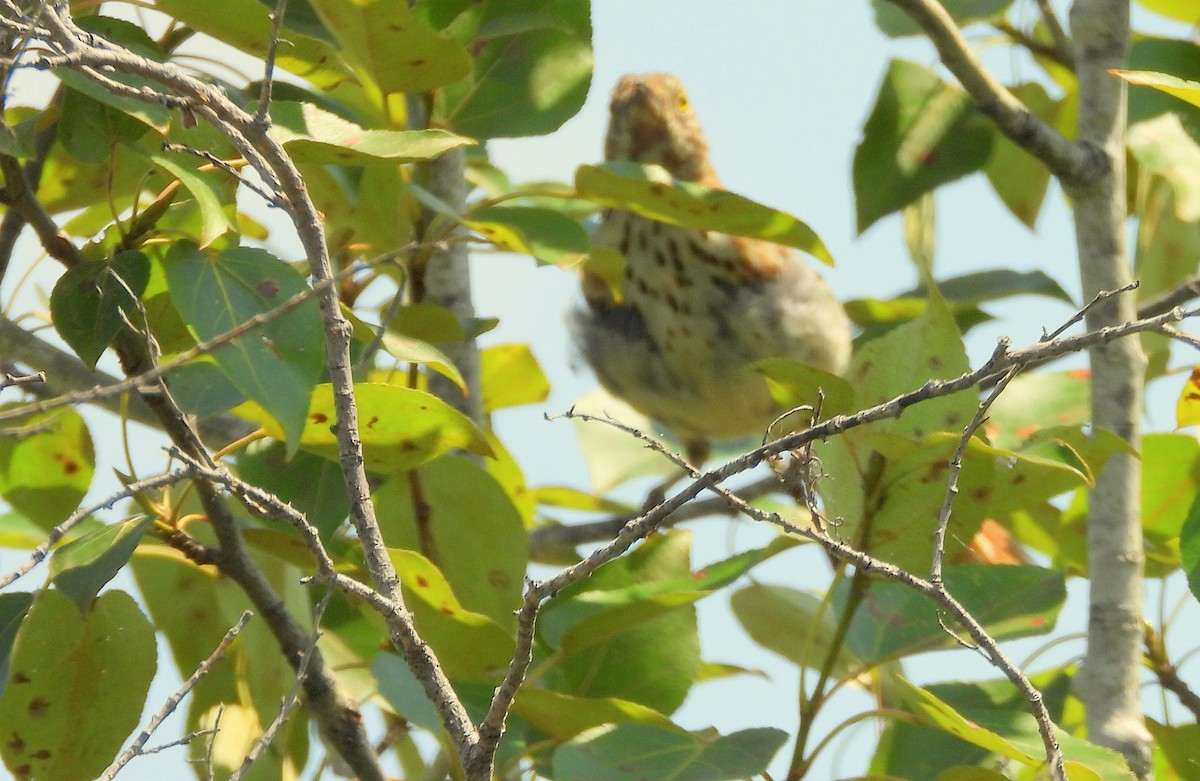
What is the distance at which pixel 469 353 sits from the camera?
2.44 meters

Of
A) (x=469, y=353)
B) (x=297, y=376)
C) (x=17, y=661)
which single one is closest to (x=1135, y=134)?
(x=469, y=353)

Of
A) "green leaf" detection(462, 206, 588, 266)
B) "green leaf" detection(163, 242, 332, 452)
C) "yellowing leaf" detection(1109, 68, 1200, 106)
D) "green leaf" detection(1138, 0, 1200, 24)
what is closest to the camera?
"yellowing leaf" detection(1109, 68, 1200, 106)

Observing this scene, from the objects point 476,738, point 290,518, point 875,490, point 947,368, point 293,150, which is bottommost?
point 476,738

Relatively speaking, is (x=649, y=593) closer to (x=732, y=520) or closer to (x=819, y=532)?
(x=819, y=532)

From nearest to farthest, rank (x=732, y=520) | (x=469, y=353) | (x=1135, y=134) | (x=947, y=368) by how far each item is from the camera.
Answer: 1. (x=947, y=368)
2. (x=1135, y=134)
3. (x=469, y=353)
4. (x=732, y=520)

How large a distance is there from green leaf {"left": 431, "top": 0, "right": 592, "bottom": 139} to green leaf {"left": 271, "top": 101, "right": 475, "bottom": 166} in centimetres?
63

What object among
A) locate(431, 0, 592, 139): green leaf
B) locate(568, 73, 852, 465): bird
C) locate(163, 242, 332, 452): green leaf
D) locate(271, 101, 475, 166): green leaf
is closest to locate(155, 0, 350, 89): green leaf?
locate(271, 101, 475, 166): green leaf

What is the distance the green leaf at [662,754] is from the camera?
1501 millimetres

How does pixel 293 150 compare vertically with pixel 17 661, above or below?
above

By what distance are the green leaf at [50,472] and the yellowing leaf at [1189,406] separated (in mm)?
1296

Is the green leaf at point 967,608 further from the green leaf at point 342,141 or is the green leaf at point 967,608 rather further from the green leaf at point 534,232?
the green leaf at point 342,141

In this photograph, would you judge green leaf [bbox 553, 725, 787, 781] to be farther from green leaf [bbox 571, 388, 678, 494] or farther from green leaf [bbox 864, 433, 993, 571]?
green leaf [bbox 571, 388, 678, 494]

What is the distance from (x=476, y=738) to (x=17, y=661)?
0.65m

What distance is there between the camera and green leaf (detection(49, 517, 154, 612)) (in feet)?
4.57
